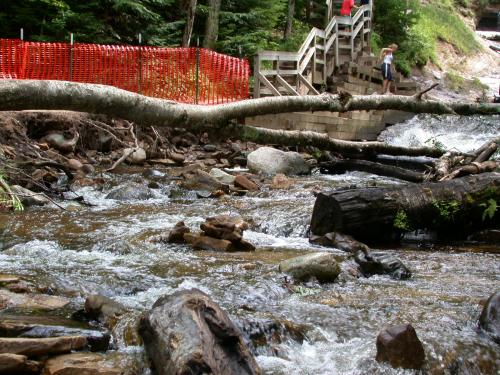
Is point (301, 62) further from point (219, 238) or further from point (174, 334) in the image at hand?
point (174, 334)

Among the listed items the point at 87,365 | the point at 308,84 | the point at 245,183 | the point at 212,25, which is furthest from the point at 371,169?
the point at 212,25

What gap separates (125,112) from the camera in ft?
13.1

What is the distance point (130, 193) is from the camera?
10.8 metres

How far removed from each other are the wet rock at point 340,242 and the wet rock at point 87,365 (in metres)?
3.79

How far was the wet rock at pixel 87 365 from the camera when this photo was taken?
380 centimetres

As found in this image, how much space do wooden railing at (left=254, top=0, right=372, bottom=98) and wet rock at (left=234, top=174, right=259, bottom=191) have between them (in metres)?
5.22

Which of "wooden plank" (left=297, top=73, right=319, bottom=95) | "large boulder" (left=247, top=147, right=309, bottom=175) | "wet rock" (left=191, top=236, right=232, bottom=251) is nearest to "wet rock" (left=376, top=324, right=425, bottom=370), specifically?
"wet rock" (left=191, top=236, right=232, bottom=251)

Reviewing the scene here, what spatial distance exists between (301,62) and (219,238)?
13.8 m

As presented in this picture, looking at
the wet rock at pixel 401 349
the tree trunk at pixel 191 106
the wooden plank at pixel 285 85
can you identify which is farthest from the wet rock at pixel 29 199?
the wooden plank at pixel 285 85

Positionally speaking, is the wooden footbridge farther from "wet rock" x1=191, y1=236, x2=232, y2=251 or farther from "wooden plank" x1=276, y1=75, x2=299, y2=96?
"wet rock" x1=191, y1=236, x2=232, y2=251

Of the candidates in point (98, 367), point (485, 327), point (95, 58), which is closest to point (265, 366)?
point (98, 367)

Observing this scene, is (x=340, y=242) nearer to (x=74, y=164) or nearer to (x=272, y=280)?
(x=272, y=280)

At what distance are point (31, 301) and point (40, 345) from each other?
1051 mm

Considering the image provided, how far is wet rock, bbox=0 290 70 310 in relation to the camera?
15.7ft
